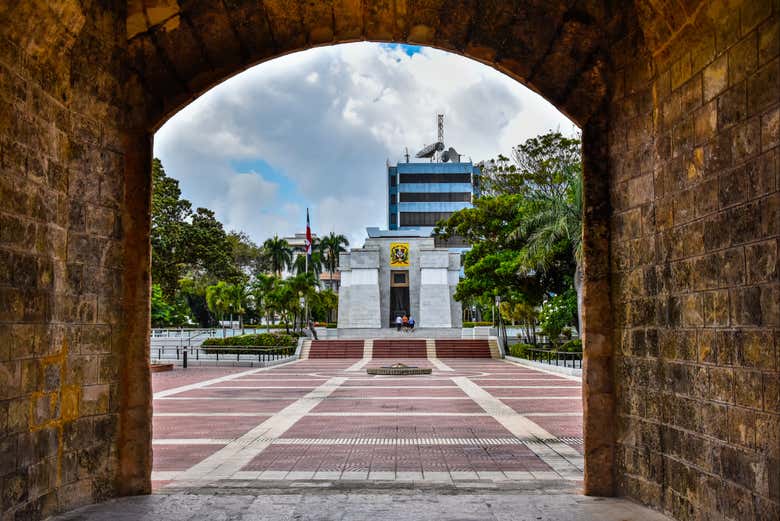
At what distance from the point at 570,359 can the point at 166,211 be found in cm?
1685

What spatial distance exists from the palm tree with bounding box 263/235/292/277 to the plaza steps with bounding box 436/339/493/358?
32.4 metres

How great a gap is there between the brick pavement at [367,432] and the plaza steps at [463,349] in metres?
12.4

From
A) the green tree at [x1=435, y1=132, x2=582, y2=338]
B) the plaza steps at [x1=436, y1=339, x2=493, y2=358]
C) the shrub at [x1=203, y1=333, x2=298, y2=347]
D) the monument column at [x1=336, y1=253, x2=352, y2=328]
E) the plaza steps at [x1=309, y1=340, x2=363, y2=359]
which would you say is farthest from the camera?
the monument column at [x1=336, y1=253, x2=352, y2=328]

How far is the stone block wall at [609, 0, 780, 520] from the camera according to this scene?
12.5 ft

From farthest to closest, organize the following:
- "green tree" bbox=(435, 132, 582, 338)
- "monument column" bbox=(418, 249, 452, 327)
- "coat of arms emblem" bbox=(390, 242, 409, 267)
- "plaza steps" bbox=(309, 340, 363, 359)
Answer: "coat of arms emblem" bbox=(390, 242, 409, 267), "monument column" bbox=(418, 249, 452, 327), "plaza steps" bbox=(309, 340, 363, 359), "green tree" bbox=(435, 132, 582, 338)

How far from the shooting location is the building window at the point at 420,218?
251 ft

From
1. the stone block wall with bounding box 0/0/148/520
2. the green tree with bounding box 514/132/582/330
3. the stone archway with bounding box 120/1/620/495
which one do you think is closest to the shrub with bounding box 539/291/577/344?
the green tree with bounding box 514/132/582/330

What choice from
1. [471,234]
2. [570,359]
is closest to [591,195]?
[570,359]

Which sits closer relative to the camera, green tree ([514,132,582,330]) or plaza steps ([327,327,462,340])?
green tree ([514,132,582,330])

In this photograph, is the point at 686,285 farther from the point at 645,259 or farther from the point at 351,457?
the point at 351,457

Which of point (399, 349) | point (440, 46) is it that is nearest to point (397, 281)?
point (399, 349)

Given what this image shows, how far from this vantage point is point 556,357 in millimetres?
23750

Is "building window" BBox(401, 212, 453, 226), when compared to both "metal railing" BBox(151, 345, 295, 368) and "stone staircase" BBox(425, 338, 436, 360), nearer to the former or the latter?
"stone staircase" BBox(425, 338, 436, 360)

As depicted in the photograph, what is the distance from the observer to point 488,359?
29.0m
